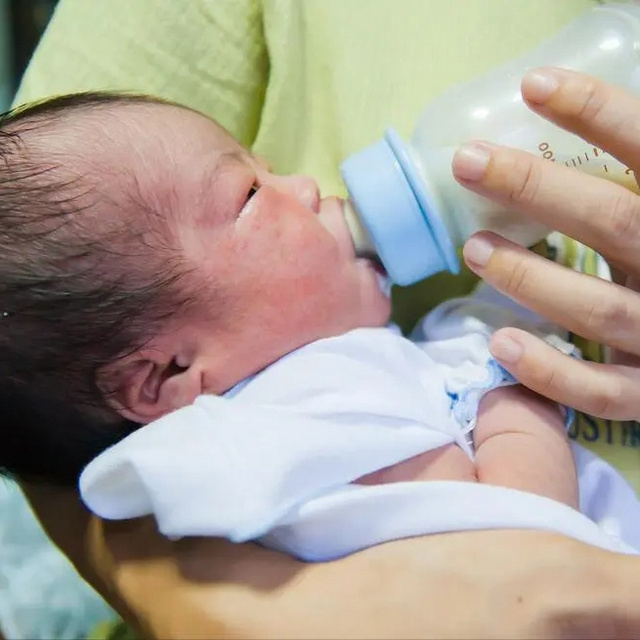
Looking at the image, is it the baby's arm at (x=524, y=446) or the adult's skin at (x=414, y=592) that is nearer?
the adult's skin at (x=414, y=592)

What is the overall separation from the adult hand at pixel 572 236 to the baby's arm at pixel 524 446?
4 cm

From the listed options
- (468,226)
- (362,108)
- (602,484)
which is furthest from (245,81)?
(602,484)

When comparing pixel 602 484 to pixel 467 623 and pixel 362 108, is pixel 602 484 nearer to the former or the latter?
pixel 467 623

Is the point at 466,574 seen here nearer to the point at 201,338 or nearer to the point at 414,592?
the point at 414,592

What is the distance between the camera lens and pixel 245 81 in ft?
3.37

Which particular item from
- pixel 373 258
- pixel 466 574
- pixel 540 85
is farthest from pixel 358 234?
pixel 466 574

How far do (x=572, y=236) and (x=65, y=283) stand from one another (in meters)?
0.45

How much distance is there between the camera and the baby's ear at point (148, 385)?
2.51 feet

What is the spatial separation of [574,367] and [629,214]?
0.15m

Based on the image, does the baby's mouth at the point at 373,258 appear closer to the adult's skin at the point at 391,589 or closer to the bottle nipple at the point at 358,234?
the bottle nipple at the point at 358,234

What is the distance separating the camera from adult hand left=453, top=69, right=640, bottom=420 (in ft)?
2.19

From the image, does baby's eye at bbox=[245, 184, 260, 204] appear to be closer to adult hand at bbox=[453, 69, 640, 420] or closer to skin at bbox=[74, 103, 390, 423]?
skin at bbox=[74, 103, 390, 423]

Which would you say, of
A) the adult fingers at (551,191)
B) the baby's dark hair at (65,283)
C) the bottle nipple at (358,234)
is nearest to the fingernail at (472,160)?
the adult fingers at (551,191)

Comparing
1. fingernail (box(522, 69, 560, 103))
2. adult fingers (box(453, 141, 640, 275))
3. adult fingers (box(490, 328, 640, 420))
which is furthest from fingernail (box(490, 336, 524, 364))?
fingernail (box(522, 69, 560, 103))
